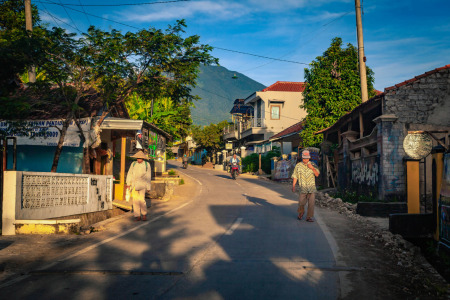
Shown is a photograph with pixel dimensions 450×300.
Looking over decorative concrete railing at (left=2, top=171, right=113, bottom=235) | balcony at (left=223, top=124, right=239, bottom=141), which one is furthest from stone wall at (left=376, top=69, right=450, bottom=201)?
balcony at (left=223, top=124, right=239, bottom=141)

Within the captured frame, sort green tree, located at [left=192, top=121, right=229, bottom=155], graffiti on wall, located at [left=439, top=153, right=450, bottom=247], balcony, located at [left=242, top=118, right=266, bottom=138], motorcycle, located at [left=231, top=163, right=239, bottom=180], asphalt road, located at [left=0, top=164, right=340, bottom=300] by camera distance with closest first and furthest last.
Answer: asphalt road, located at [left=0, top=164, right=340, bottom=300] → graffiti on wall, located at [left=439, top=153, right=450, bottom=247] → motorcycle, located at [left=231, top=163, right=239, bottom=180] → balcony, located at [left=242, top=118, right=266, bottom=138] → green tree, located at [left=192, top=121, right=229, bottom=155]

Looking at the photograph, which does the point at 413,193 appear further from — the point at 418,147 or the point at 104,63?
the point at 104,63

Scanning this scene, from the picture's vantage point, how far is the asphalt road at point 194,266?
4.68 meters

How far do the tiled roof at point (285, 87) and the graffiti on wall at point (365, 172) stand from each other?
30328mm

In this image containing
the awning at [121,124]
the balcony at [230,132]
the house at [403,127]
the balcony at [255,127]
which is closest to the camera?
the house at [403,127]

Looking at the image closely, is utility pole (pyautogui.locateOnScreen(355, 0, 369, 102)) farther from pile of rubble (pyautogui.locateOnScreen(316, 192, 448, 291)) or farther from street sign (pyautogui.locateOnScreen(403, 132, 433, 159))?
street sign (pyautogui.locateOnScreen(403, 132, 433, 159))

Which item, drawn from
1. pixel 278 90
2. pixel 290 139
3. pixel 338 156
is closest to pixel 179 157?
pixel 278 90

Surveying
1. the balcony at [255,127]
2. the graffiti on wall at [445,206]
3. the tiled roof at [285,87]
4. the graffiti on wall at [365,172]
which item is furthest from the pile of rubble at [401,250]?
the tiled roof at [285,87]

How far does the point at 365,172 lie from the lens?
15.5 m

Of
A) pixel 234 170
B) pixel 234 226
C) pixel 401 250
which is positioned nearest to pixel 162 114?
pixel 234 170

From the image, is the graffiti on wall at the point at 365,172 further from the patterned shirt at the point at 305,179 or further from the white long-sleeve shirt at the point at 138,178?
the white long-sleeve shirt at the point at 138,178

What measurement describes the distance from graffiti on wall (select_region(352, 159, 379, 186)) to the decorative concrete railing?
9.31 meters

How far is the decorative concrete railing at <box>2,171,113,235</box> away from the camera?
8555 mm

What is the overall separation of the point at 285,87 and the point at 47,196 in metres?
40.3
